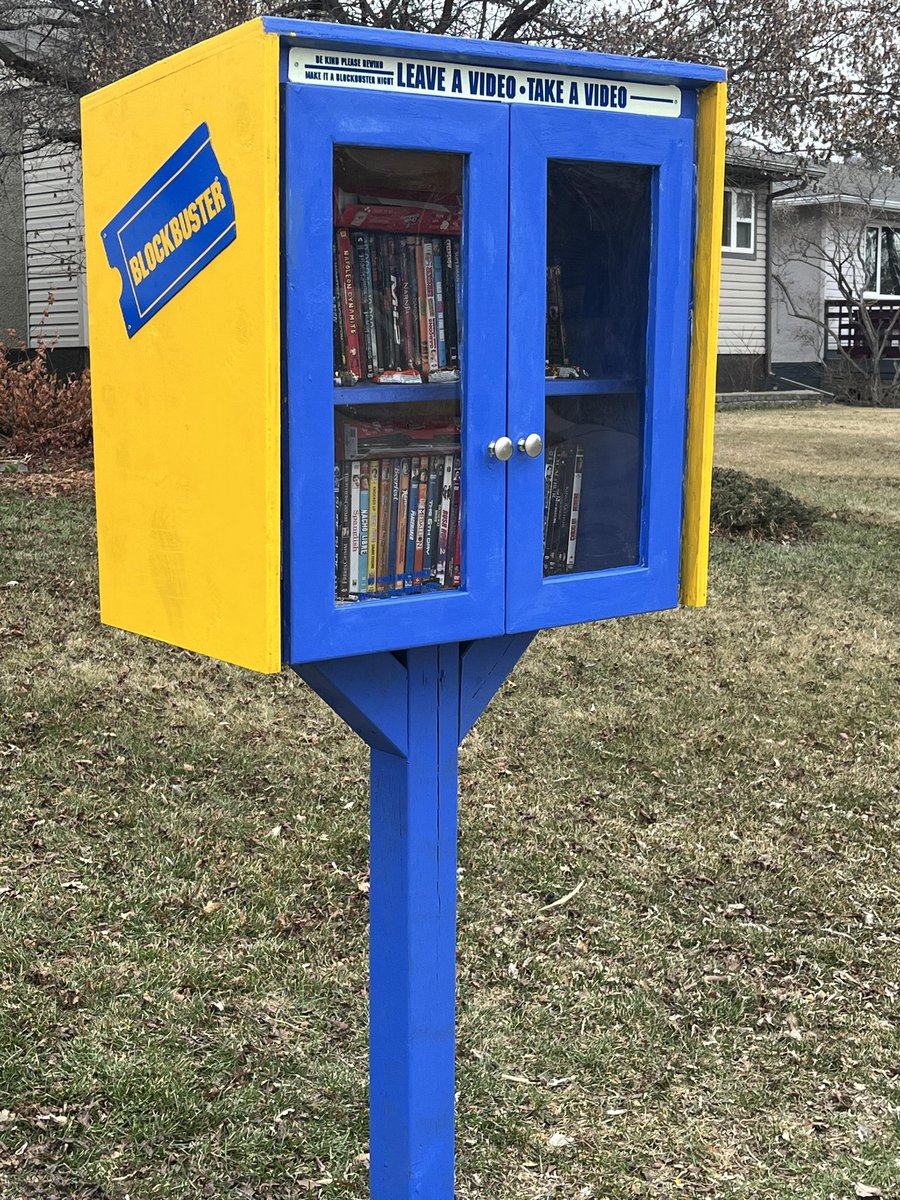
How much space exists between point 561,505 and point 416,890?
748 millimetres

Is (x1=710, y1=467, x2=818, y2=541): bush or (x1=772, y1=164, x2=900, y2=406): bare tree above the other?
(x1=772, y1=164, x2=900, y2=406): bare tree

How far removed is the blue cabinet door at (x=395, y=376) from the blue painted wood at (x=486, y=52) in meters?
0.08

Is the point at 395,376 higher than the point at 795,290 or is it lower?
lower

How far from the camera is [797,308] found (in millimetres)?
27812

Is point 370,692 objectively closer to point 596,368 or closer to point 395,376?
point 395,376

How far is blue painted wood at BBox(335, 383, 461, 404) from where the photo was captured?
2.21 metres

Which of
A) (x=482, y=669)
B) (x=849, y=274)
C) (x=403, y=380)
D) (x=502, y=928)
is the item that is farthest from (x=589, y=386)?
(x=849, y=274)

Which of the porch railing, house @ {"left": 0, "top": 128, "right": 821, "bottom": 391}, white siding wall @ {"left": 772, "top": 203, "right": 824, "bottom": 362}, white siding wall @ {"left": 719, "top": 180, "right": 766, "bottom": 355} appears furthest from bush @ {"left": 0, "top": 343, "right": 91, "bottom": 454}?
white siding wall @ {"left": 772, "top": 203, "right": 824, "bottom": 362}

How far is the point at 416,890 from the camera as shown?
8.27ft

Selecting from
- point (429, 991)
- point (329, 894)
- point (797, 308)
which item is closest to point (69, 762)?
point (329, 894)

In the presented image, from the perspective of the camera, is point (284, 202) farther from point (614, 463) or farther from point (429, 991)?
point (429, 991)

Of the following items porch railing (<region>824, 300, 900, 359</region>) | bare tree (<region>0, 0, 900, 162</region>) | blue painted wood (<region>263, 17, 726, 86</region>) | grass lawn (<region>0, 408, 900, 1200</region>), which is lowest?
grass lawn (<region>0, 408, 900, 1200</region>)

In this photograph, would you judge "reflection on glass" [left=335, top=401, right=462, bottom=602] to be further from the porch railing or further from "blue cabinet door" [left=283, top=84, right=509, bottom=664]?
the porch railing

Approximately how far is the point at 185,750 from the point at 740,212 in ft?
70.1
